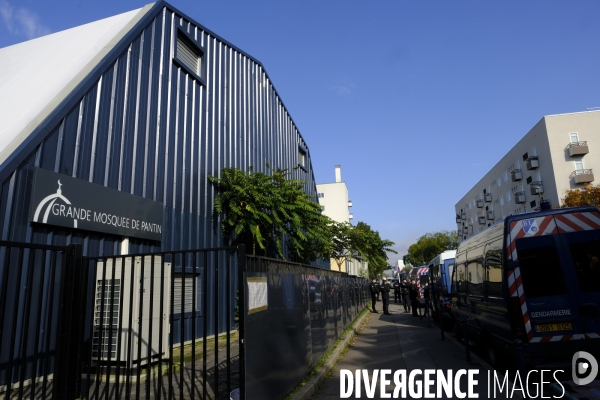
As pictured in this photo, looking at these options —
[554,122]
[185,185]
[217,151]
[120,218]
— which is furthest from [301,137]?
[554,122]

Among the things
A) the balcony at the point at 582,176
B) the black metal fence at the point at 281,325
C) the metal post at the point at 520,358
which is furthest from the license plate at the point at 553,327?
the balcony at the point at 582,176

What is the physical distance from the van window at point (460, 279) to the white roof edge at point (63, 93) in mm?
10063

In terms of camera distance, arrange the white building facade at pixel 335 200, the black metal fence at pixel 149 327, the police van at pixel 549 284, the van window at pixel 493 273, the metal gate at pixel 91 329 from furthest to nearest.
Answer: the white building facade at pixel 335 200, the van window at pixel 493 273, the police van at pixel 549 284, the black metal fence at pixel 149 327, the metal gate at pixel 91 329

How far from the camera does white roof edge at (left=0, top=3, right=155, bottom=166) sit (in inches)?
276

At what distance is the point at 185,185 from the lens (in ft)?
40.5

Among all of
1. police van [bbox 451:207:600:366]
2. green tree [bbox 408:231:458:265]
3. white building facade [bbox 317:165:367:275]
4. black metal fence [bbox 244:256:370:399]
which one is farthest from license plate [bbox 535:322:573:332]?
green tree [bbox 408:231:458:265]

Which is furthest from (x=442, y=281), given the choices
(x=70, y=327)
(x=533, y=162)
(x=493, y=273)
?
(x=533, y=162)

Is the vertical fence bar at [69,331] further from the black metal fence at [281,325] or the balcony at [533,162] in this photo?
the balcony at [533,162]

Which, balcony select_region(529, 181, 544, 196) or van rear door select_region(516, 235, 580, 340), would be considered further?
balcony select_region(529, 181, 544, 196)

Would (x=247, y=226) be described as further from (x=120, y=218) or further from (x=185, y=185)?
(x=120, y=218)

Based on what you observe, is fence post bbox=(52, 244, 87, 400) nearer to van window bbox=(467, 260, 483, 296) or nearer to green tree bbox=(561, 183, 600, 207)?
van window bbox=(467, 260, 483, 296)

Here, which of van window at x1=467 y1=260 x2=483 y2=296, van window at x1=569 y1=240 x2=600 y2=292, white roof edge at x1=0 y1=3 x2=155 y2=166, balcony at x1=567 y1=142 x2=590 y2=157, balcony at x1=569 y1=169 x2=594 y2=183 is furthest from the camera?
A: balcony at x1=567 y1=142 x2=590 y2=157

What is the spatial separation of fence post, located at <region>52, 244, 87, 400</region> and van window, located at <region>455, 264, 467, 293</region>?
8.53 metres

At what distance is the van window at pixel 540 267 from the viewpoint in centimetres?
663
